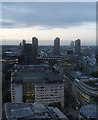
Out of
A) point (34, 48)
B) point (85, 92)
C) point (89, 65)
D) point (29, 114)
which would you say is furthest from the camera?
point (34, 48)

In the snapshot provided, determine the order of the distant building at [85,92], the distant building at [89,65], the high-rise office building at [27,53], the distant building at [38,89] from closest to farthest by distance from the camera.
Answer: the distant building at [85,92] < the distant building at [38,89] < the distant building at [89,65] < the high-rise office building at [27,53]

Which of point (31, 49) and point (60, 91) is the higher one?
point (31, 49)

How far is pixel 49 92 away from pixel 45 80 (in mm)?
243

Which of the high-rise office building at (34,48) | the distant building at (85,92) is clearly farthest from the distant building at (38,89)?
the high-rise office building at (34,48)

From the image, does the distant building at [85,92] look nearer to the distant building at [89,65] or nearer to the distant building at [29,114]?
the distant building at [29,114]

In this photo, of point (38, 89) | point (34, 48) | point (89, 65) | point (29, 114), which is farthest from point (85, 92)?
point (34, 48)

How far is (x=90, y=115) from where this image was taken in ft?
8.67

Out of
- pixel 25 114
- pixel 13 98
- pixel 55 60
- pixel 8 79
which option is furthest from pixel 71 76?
pixel 25 114

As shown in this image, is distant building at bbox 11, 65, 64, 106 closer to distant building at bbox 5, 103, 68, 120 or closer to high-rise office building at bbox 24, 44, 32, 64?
distant building at bbox 5, 103, 68, 120

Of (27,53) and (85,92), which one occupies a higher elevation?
(27,53)

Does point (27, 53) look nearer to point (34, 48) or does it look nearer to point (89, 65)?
point (34, 48)

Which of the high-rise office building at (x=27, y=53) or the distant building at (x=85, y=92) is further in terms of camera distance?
the high-rise office building at (x=27, y=53)

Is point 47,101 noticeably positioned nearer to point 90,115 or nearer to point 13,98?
point 13,98

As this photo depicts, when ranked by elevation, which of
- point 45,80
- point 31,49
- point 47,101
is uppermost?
point 31,49
